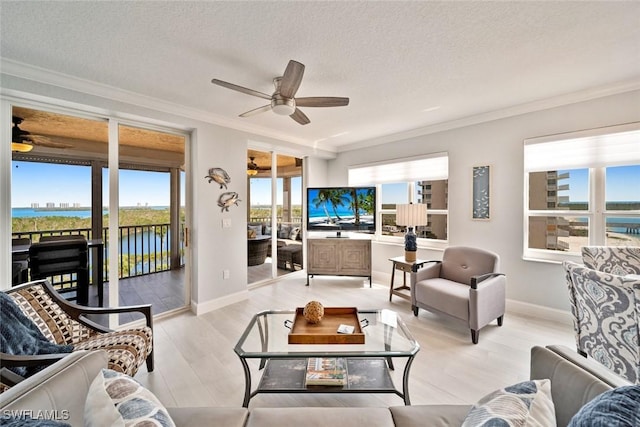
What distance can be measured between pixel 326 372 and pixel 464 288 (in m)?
1.93

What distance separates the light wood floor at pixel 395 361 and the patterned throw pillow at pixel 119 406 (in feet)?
3.92

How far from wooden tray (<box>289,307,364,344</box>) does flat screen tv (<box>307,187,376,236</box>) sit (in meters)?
2.53

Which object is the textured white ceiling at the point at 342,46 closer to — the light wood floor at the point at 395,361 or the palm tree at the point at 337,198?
the palm tree at the point at 337,198

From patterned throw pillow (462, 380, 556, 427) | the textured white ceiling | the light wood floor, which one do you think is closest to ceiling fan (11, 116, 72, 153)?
the textured white ceiling

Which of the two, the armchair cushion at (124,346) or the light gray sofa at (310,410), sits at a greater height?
the light gray sofa at (310,410)

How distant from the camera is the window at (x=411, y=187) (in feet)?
12.9

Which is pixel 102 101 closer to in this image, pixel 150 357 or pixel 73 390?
pixel 150 357

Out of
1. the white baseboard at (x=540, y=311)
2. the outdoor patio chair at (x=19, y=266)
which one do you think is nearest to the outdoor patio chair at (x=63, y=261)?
the outdoor patio chair at (x=19, y=266)

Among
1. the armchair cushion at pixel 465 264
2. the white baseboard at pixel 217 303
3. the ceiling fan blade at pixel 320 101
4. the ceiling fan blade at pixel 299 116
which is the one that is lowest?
the white baseboard at pixel 217 303

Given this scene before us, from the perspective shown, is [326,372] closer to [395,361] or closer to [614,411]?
[395,361]

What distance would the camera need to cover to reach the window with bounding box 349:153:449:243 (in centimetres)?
393

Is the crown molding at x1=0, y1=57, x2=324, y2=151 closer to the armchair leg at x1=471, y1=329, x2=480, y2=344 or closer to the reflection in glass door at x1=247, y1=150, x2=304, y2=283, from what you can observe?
the reflection in glass door at x1=247, y1=150, x2=304, y2=283

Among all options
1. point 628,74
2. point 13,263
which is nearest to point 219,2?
point 13,263

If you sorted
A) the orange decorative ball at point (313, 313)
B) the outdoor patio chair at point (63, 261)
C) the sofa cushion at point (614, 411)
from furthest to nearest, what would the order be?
1. the outdoor patio chair at point (63, 261)
2. the orange decorative ball at point (313, 313)
3. the sofa cushion at point (614, 411)
